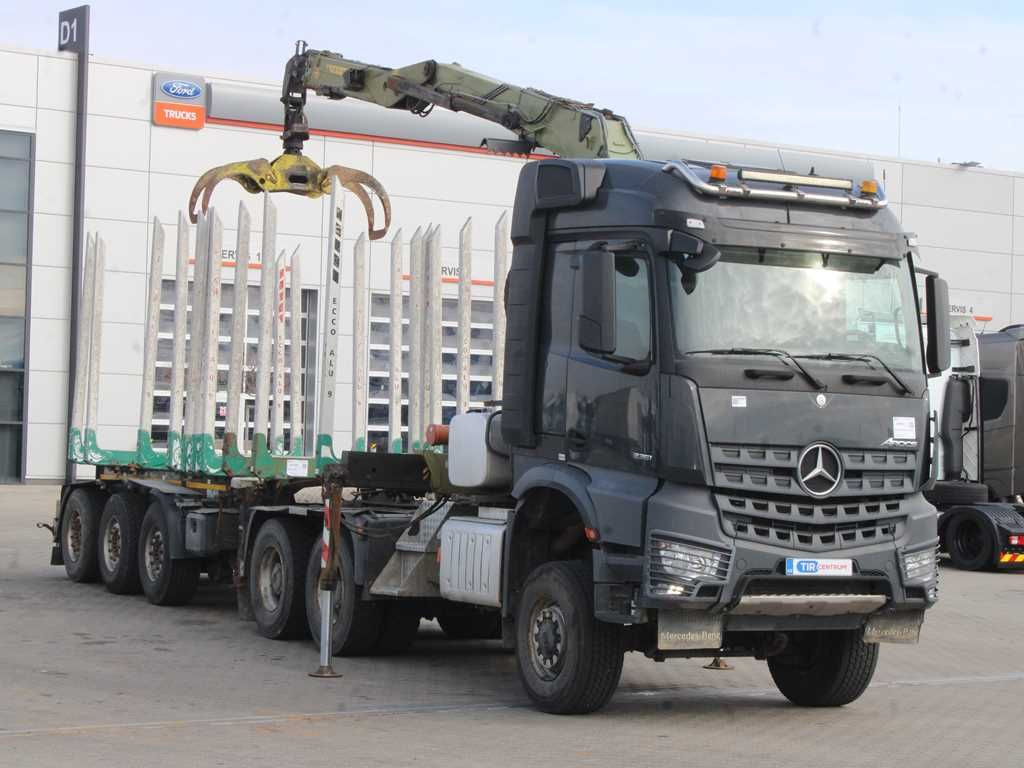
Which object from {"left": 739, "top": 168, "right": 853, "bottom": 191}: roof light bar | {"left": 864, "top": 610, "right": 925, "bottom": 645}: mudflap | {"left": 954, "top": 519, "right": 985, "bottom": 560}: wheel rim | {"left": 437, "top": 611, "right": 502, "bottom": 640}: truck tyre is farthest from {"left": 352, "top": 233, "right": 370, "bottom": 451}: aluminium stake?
{"left": 954, "top": 519, "right": 985, "bottom": 560}: wheel rim

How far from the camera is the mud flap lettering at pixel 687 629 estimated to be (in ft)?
30.1

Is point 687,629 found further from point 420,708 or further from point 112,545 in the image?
point 112,545

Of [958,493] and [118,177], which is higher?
[118,177]

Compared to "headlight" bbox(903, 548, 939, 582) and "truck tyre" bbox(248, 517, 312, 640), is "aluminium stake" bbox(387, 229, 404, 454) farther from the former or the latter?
"headlight" bbox(903, 548, 939, 582)

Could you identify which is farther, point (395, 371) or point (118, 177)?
point (118, 177)

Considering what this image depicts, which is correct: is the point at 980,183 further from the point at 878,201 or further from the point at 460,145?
the point at 878,201

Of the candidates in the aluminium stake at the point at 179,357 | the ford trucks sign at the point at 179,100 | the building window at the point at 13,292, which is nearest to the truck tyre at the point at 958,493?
the aluminium stake at the point at 179,357

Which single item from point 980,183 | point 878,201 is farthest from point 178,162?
point 878,201

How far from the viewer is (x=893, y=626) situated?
980cm

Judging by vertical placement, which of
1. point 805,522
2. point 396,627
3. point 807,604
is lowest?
point 396,627

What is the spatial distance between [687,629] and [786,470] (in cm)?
106

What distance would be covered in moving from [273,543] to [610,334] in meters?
4.74

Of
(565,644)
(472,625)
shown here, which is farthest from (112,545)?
(565,644)

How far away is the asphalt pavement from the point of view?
8445 mm
